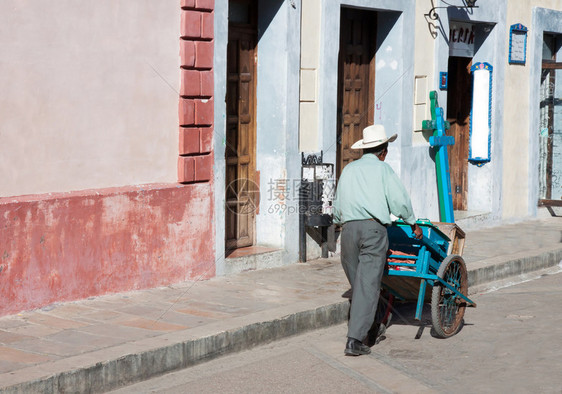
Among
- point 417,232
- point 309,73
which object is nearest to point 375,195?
point 417,232

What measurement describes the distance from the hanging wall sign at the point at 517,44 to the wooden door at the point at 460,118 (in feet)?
2.32

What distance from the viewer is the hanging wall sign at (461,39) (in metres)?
14.7

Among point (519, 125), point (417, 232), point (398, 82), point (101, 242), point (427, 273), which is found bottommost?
point (427, 273)

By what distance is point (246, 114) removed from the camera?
1131cm

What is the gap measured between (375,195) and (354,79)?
549 centimetres

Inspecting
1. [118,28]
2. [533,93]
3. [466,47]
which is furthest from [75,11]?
[533,93]

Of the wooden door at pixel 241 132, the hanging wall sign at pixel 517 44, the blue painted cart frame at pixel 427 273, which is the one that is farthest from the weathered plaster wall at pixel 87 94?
the hanging wall sign at pixel 517 44

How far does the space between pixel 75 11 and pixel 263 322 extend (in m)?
3.16

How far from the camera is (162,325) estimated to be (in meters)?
7.93

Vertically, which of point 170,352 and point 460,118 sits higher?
point 460,118

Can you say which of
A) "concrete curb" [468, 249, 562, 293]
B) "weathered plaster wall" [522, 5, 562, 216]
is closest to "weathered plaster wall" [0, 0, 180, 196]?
"concrete curb" [468, 249, 562, 293]

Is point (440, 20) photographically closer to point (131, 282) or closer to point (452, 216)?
point (452, 216)

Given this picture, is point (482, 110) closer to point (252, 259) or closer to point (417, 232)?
point (252, 259)

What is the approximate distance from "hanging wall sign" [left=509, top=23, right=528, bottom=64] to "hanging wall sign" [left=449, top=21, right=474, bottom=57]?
2.20ft
